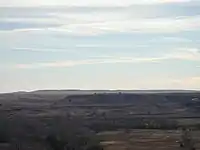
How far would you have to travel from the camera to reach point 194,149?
49000 mm

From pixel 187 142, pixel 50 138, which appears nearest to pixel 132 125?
pixel 187 142

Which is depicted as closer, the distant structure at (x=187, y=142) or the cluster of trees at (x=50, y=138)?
the cluster of trees at (x=50, y=138)

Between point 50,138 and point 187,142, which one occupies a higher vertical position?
point 50,138

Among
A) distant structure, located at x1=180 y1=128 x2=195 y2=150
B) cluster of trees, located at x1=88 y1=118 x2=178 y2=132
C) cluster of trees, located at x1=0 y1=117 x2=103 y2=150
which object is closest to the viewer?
cluster of trees, located at x1=0 y1=117 x2=103 y2=150

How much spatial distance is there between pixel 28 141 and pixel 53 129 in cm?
387

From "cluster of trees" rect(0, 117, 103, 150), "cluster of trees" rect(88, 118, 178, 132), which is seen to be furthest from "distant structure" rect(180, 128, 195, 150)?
"cluster of trees" rect(88, 118, 178, 132)

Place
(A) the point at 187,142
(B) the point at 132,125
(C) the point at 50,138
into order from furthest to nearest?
1. (B) the point at 132,125
2. (A) the point at 187,142
3. (C) the point at 50,138

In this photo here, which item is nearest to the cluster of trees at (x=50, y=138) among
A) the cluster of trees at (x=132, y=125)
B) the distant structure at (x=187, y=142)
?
the distant structure at (x=187, y=142)

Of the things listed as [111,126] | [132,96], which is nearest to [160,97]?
[132,96]

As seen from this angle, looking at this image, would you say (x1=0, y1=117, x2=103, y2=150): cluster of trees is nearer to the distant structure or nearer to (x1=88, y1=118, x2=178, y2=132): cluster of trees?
the distant structure

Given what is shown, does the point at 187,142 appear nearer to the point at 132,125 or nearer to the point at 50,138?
the point at 50,138

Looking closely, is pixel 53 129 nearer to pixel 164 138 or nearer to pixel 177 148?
pixel 177 148

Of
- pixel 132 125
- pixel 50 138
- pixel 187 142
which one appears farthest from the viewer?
pixel 132 125

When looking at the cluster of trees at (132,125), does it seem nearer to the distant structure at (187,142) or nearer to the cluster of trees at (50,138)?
the distant structure at (187,142)
